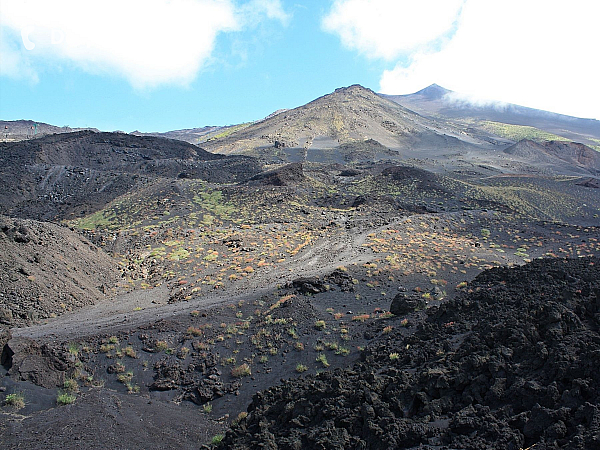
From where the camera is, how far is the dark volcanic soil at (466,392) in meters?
5.91

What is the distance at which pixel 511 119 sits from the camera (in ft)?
550

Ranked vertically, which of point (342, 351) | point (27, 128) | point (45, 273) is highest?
point (27, 128)

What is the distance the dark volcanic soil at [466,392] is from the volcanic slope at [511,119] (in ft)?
438

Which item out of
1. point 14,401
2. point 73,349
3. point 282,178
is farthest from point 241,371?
point 282,178

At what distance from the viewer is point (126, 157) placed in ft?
200

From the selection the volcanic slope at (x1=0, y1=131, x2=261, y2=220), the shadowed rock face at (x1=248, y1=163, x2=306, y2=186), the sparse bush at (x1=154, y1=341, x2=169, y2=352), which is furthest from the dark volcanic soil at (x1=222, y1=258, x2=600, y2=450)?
the volcanic slope at (x1=0, y1=131, x2=261, y2=220)

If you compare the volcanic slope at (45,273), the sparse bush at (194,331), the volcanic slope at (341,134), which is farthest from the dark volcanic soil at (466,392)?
the volcanic slope at (341,134)

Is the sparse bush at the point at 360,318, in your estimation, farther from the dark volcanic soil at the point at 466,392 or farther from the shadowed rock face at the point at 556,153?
the shadowed rock face at the point at 556,153

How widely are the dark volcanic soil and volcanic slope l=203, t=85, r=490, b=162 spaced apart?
6693 cm

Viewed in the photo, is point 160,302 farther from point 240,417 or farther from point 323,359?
point 240,417

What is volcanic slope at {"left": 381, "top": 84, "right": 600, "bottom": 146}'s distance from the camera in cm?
13919

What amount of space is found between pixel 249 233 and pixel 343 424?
2254 cm

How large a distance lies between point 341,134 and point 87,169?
5809cm

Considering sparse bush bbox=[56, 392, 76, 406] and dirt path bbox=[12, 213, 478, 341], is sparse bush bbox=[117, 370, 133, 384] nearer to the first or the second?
sparse bush bbox=[56, 392, 76, 406]
